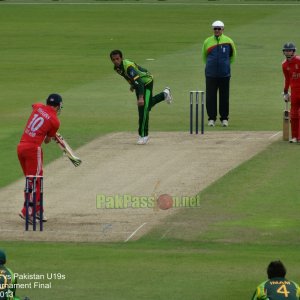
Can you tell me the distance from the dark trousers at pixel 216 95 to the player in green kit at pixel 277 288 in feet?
56.3

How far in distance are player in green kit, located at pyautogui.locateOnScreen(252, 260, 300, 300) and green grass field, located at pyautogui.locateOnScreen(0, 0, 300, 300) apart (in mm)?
1965

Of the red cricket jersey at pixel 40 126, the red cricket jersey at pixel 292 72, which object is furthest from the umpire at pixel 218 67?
the red cricket jersey at pixel 40 126

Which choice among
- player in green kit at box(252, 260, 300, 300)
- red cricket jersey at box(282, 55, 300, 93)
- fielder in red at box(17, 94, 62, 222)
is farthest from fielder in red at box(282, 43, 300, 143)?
player in green kit at box(252, 260, 300, 300)

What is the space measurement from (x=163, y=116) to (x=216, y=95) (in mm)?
2604

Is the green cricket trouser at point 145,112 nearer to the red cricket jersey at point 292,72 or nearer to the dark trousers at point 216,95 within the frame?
the red cricket jersey at point 292,72

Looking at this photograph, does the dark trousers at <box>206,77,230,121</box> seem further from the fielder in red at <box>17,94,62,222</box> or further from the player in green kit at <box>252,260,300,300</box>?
the player in green kit at <box>252,260,300,300</box>

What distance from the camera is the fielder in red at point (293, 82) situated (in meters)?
29.0

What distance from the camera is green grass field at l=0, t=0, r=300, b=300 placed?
18547 millimetres

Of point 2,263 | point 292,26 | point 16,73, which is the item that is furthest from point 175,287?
point 292,26

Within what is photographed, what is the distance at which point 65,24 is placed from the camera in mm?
61500

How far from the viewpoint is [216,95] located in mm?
32562

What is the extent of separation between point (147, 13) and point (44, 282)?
49805 mm

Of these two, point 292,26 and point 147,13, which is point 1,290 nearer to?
point 292,26

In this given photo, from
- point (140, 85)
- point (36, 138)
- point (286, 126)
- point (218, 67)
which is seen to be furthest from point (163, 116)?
point (36, 138)
